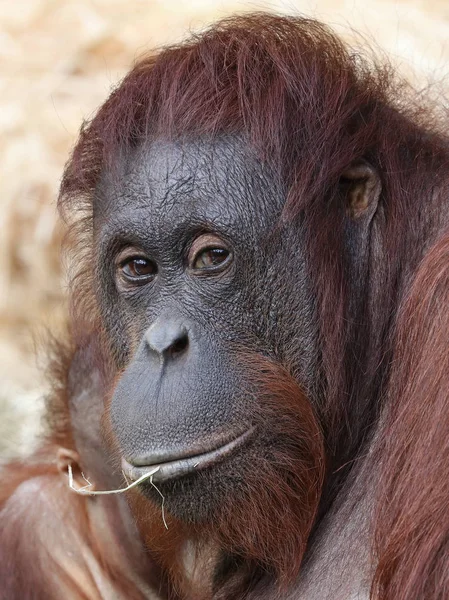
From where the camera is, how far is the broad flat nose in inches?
111

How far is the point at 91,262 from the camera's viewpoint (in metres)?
3.54

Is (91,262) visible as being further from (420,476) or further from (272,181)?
(420,476)

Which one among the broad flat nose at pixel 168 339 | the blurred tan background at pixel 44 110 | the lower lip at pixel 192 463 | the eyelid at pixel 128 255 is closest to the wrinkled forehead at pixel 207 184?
the eyelid at pixel 128 255

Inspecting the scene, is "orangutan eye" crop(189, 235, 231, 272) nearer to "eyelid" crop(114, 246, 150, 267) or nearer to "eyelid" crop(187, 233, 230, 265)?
"eyelid" crop(187, 233, 230, 265)

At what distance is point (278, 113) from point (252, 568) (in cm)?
129

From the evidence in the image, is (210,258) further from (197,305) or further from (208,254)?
(197,305)

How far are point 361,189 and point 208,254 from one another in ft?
1.54

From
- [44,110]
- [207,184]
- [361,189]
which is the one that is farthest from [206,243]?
[44,110]

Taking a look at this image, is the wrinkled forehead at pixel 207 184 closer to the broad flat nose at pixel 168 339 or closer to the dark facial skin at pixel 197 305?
the dark facial skin at pixel 197 305

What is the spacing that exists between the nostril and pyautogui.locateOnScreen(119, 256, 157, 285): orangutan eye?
1.04ft

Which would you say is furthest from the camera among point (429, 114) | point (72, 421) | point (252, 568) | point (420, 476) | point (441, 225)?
point (72, 421)

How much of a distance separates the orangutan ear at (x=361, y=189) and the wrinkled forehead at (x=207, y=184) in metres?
0.21

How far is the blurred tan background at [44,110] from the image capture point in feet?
22.7

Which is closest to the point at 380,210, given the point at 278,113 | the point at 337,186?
the point at 337,186
